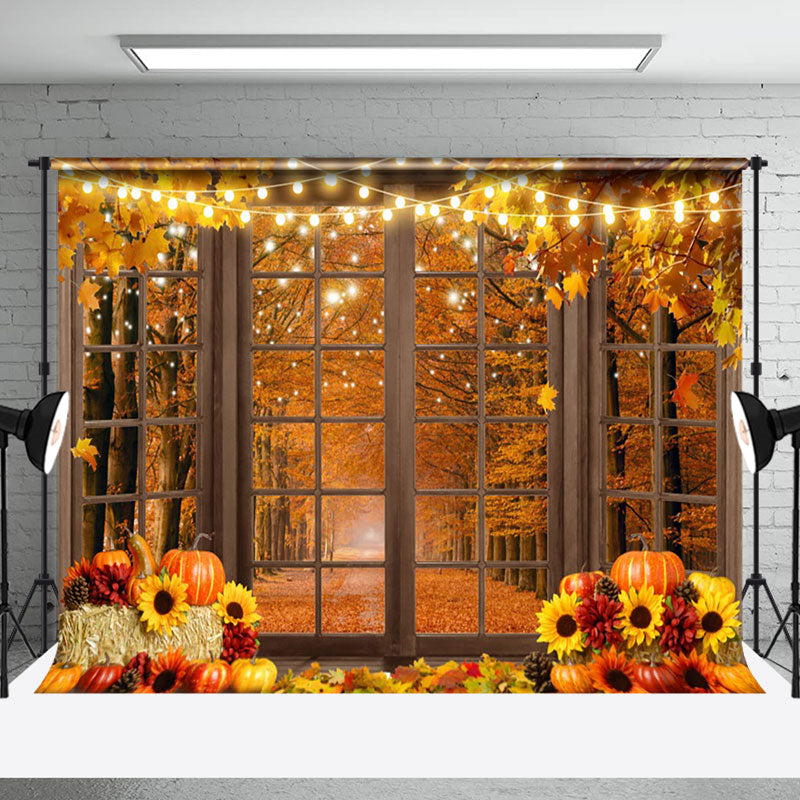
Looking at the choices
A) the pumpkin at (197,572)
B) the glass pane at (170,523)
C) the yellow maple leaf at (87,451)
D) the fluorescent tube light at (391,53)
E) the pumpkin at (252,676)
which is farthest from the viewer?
the glass pane at (170,523)

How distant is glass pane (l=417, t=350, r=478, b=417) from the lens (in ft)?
12.3

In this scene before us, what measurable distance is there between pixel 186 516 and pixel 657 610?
1.87 metres

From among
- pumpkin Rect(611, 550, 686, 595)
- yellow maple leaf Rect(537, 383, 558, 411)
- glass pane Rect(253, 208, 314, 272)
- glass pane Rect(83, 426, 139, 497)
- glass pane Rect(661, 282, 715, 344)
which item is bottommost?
pumpkin Rect(611, 550, 686, 595)

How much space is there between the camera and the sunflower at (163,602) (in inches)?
132

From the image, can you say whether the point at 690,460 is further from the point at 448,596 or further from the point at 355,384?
the point at 355,384

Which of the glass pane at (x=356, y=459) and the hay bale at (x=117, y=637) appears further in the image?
the glass pane at (x=356, y=459)

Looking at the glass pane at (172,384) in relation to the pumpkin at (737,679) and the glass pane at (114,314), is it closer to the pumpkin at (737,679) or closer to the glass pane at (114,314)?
the glass pane at (114,314)

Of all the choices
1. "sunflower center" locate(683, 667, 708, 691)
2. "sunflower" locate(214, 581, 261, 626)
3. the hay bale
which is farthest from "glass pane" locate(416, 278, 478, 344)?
"sunflower center" locate(683, 667, 708, 691)

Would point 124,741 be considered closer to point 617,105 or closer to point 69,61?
point 69,61

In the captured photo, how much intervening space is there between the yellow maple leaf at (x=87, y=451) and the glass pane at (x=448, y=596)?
137 centimetres

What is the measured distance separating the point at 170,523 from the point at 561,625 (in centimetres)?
160

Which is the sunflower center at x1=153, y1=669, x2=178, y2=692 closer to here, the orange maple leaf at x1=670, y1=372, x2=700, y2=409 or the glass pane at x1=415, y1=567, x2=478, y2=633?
the glass pane at x1=415, y1=567, x2=478, y2=633

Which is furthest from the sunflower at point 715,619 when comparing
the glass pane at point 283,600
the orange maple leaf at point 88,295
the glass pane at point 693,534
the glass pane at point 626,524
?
the orange maple leaf at point 88,295

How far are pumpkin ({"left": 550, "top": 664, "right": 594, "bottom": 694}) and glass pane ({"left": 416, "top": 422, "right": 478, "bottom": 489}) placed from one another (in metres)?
0.81
